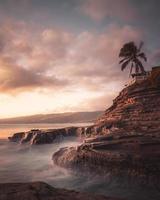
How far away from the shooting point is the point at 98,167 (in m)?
23.6

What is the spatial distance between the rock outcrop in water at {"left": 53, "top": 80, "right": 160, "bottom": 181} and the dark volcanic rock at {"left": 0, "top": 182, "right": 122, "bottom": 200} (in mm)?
13333

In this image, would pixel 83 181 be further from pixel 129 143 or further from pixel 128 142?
pixel 128 142

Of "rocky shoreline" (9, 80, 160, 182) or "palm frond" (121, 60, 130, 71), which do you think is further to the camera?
"palm frond" (121, 60, 130, 71)

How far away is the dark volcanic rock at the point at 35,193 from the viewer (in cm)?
802

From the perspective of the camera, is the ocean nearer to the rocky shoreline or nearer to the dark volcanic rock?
the rocky shoreline

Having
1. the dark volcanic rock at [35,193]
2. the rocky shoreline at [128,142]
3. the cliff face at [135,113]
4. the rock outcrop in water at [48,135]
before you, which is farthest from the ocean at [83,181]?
the rock outcrop in water at [48,135]

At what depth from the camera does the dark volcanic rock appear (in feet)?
26.3

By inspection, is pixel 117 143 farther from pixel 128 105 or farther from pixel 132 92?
pixel 132 92

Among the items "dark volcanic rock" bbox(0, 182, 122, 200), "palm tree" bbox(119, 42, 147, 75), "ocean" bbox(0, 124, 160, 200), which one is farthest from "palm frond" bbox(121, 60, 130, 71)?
"dark volcanic rock" bbox(0, 182, 122, 200)

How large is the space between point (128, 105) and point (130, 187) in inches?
693

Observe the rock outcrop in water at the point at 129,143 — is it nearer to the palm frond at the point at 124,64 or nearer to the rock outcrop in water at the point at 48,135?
the palm frond at the point at 124,64

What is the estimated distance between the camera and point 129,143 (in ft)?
81.1

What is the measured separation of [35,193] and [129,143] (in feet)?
58.9

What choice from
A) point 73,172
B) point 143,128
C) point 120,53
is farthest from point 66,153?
point 120,53
